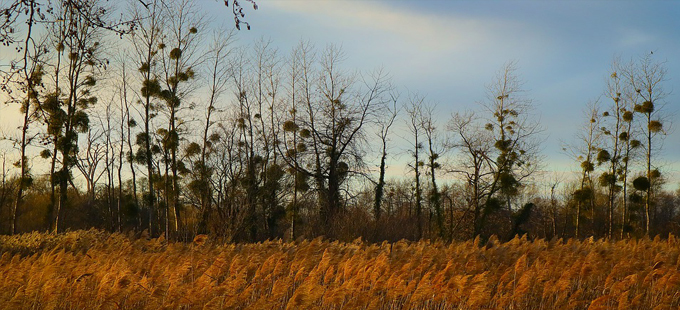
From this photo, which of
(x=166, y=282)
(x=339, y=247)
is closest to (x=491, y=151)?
(x=339, y=247)

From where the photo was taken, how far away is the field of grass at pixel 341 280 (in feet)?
24.7

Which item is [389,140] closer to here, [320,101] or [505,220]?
[320,101]

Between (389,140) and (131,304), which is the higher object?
(389,140)

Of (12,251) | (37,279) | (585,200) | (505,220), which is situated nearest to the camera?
(37,279)

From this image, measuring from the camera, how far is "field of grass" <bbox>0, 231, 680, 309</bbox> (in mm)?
7539

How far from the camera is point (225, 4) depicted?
6.55 m

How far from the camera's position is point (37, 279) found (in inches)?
316

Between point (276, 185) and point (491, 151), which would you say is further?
point (491, 151)

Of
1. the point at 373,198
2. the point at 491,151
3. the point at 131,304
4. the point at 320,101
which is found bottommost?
the point at 131,304

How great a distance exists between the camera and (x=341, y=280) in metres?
11.0

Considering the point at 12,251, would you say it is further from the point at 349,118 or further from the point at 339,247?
the point at 349,118

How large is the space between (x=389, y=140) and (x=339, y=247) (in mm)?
20342

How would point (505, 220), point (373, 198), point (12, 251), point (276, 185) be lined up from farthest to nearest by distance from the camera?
point (505, 220), point (373, 198), point (276, 185), point (12, 251)

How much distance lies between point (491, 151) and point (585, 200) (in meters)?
9.66
